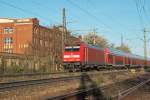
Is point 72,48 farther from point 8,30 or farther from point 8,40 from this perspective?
point 8,30

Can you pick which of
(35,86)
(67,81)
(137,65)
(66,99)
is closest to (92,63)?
(67,81)

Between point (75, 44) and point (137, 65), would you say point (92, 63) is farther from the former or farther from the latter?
point (137, 65)

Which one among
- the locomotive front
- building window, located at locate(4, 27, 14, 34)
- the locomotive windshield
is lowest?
the locomotive front

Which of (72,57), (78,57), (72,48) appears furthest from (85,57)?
(72,48)

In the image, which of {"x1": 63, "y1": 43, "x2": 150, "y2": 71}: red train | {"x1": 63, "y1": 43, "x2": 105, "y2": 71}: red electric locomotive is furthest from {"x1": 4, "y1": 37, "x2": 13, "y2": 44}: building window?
{"x1": 63, "y1": 43, "x2": 105, "y2": 71}: red electric locomotive

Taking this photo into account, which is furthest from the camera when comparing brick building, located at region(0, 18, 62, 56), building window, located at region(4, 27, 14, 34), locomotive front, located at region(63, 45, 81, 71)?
building window, located at region(4, 27, 14, 34)

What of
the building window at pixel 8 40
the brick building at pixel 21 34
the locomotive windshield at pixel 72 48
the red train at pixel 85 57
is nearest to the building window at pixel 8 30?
the brick building at pixel 21 34

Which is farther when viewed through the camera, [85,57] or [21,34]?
[21,34]

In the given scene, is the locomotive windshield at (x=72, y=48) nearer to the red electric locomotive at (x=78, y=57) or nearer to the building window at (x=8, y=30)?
the red electric locomotive at (x=78, y=57)

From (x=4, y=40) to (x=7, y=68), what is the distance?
44.4 m

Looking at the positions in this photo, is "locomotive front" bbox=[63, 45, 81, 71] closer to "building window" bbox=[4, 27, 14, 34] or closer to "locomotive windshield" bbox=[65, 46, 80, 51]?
"locomotive windshield" bbox=[65, 46, 80, 51]

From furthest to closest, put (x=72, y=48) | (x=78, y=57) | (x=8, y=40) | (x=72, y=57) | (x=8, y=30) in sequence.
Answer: (x=8, y=30) < (x=8, y=40) < (x=72, y=48) < (x=72, y=57) < (x=78, y=57)

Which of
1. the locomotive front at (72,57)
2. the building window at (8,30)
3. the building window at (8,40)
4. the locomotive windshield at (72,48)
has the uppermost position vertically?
the building window at (8,30)

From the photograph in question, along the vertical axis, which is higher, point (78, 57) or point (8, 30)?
point (8, 30)
